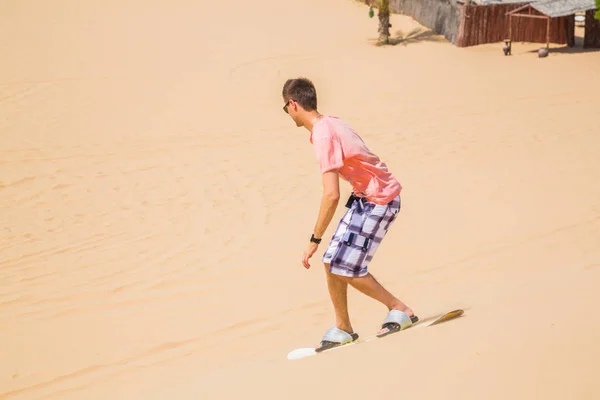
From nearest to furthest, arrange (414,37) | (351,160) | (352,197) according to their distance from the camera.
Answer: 1. (351,160)
2. (352,197)
3. (414,37)

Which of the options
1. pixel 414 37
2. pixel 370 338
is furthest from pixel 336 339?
pixel 414 37

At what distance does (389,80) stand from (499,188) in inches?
364

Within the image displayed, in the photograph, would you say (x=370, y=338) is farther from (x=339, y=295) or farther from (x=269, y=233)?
(x=269, y=233)

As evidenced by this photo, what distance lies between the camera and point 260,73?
63.0ft

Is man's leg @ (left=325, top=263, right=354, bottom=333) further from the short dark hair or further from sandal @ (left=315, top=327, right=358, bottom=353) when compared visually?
the short dark hair

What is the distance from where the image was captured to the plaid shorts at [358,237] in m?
4.34

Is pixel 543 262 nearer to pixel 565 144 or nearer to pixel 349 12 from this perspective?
pixel 565 144

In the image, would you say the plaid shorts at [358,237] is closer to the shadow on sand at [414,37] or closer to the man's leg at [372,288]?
the man's leg at [372,288]

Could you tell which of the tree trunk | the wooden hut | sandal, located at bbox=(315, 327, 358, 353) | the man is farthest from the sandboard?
the tree trunk

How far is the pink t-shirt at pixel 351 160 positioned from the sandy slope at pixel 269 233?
2.99ft

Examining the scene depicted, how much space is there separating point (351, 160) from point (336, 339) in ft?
3.91

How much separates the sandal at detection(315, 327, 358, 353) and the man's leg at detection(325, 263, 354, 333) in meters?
0.04

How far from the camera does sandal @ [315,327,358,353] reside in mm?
4598

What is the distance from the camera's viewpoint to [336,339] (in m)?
4.62
